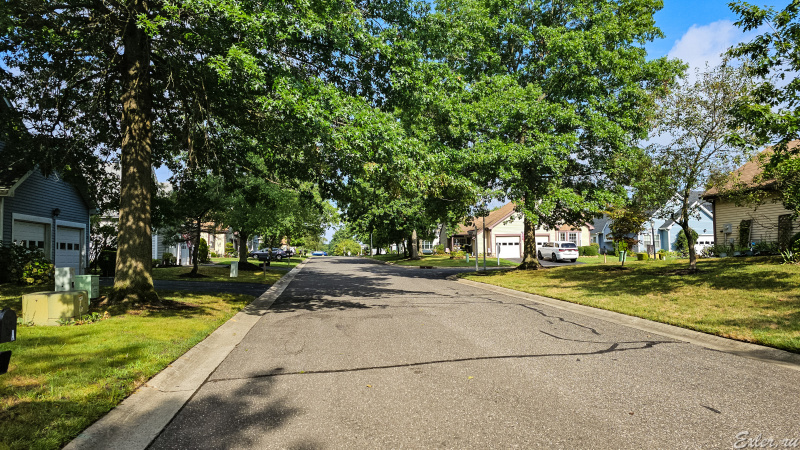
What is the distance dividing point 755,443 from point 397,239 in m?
50.3

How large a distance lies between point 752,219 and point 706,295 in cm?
1402

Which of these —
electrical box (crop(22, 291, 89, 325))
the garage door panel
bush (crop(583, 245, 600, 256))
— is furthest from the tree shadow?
bush (crop(583, 245, 600, 256))

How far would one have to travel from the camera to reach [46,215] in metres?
19.0

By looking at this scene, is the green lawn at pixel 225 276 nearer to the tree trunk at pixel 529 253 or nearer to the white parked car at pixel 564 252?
the tree trunk at pixel 529 253

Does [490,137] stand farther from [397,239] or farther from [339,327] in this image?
[397,239]

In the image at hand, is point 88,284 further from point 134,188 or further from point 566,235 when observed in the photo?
point 566,235

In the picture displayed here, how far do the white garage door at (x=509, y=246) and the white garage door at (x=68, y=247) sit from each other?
3661cm

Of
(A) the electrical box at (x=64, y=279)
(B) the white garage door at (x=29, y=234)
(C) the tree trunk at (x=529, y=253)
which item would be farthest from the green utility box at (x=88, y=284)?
(C) the tree trunk at (x=529, y=253)

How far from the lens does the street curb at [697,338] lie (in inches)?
240

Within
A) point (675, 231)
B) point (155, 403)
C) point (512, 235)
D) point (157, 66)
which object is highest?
point (157, 66)

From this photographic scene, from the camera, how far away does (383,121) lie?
962 centimetres

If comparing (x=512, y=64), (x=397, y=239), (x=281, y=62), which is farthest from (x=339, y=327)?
(x=397, y=239)

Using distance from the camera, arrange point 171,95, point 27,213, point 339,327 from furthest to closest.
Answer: point 27,213 < point 171,95 < point 339,327

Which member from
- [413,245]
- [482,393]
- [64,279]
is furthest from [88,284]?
[413,245]
